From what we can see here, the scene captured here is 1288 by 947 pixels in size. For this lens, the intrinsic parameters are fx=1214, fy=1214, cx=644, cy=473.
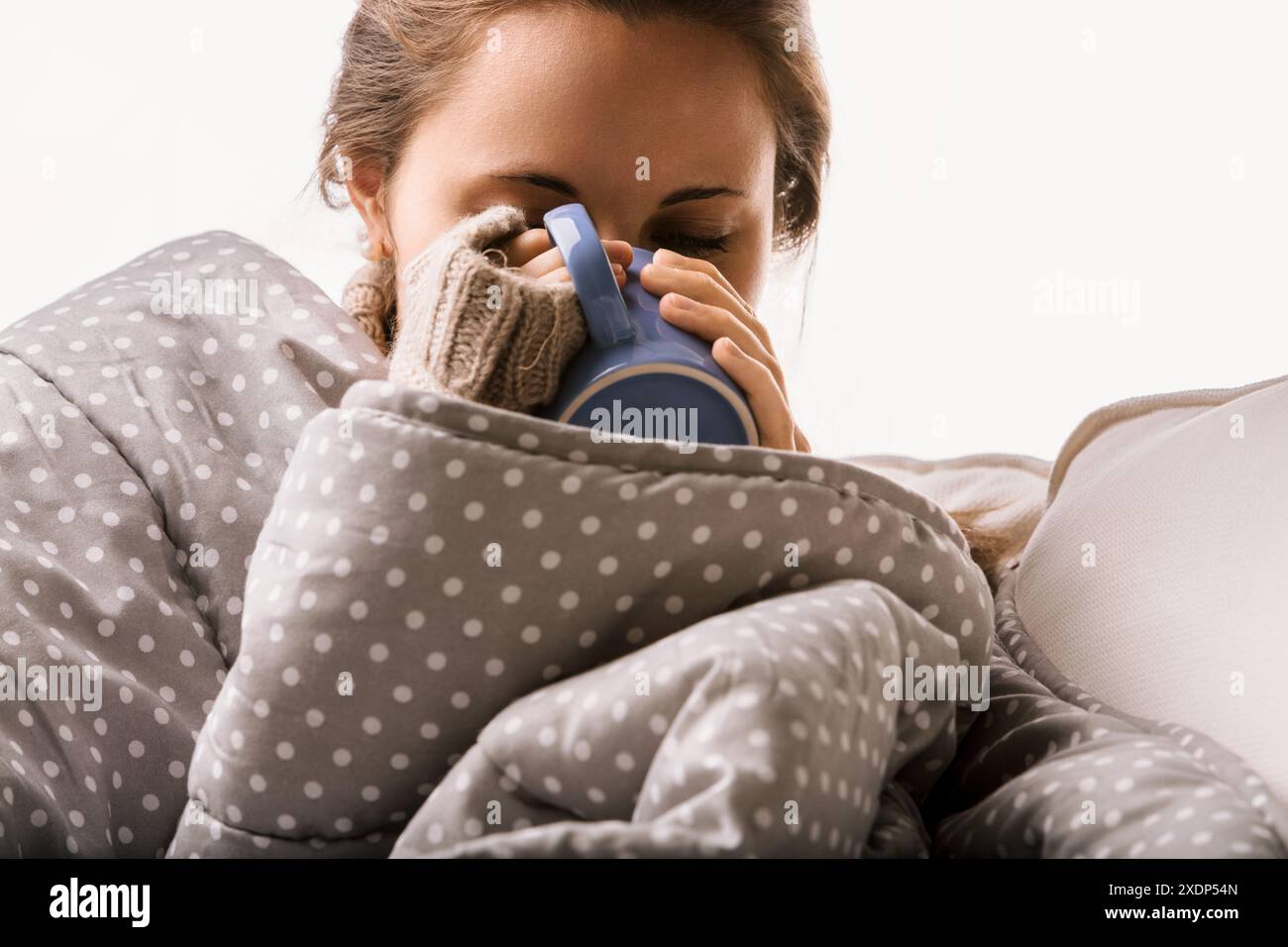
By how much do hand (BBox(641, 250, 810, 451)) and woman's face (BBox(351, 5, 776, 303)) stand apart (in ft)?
0.54

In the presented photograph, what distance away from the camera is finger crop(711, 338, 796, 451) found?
2.44 feet

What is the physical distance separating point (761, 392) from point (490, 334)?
0.17 meters

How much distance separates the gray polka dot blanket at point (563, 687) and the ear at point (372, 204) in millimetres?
496

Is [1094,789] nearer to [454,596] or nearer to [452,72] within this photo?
[454,596]

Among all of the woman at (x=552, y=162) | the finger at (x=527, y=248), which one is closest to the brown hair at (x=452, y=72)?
the woman at (x=552, y=162)

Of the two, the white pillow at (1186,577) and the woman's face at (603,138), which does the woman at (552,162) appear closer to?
the woman's face at (603,138)

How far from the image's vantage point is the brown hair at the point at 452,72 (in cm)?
107

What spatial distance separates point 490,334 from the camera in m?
0.72

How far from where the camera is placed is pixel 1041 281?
67.6 inches

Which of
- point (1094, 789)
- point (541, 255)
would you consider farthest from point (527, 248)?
point (1094, 789)

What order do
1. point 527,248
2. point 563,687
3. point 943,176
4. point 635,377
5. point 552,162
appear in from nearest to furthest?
point 563,687 → point 635,377 → point 527,248 → point 552,162 → point 943,176
